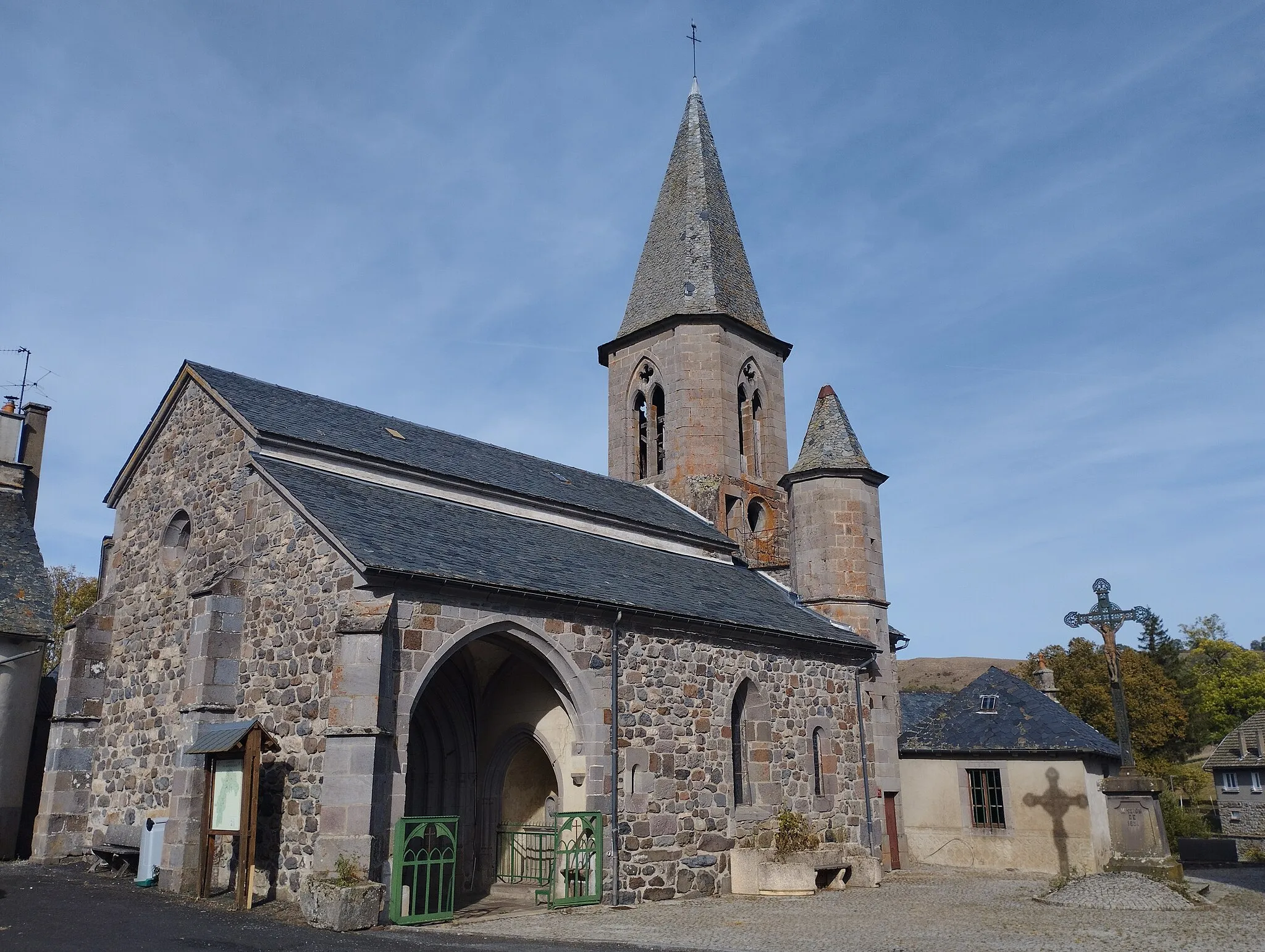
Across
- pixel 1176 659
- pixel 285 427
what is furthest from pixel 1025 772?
pixel 1176 659

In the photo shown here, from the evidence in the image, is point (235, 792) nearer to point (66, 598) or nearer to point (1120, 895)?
point (1120, 895)

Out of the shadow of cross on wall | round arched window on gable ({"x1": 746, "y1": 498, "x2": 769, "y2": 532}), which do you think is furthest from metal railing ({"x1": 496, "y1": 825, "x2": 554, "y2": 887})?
round arched window on gable ({"x1": 746, "y1": 498, "x2": 769, "y2": 532})

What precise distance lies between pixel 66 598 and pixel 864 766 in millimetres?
29370

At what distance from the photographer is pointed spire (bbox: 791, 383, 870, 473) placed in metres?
21.9

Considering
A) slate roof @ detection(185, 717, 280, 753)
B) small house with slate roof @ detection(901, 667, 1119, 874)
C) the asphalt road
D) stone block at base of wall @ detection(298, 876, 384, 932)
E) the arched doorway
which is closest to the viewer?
the asphalt road

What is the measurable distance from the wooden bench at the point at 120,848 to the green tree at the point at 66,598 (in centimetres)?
1879

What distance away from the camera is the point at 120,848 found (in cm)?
1434

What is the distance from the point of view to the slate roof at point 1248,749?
141ft

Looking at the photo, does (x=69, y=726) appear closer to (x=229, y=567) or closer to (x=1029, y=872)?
(x=229, y=567)

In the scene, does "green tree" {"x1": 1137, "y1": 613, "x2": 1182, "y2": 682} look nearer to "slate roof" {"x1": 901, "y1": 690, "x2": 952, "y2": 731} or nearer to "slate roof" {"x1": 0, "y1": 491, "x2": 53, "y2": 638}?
"slate roof" {"x1": 901, "y1": 690, "x2": 952, "y2": 731}

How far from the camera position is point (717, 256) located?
2770cm

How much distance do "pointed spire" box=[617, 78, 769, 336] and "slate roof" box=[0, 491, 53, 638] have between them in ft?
49.3

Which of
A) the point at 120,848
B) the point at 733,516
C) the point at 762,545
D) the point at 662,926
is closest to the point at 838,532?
the point at 762,545

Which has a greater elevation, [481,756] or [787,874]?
[481,756]
